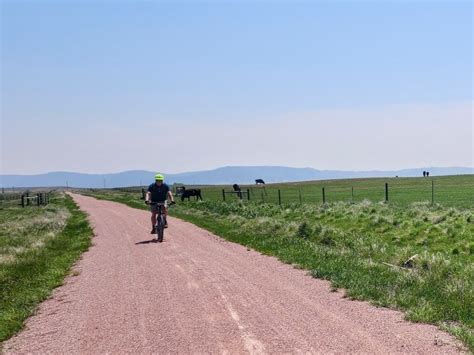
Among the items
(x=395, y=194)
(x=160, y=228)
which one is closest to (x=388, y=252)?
(x=160, y=228)

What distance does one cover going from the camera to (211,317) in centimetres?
844

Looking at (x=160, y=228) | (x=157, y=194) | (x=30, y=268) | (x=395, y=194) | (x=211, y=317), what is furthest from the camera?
(x=395, y=194)

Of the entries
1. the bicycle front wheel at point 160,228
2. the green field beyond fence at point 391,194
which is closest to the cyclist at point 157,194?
the bicycle front wheel at point 160,228

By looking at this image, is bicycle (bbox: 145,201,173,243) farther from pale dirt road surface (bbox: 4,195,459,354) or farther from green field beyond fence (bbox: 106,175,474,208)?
green field beyond fence (bbox: 106,175,474,208)

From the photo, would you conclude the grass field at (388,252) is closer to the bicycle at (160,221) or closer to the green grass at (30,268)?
the bicycle at (160,221)

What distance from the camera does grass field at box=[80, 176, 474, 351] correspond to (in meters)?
9.12

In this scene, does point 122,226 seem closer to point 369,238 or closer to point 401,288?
point 369,238

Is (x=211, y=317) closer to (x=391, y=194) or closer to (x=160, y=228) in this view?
(x=160, y=228)

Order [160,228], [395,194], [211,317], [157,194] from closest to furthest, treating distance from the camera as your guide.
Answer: [211,317] < [160,228] < [157,194] < [395,194]

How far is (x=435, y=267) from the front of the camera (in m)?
12.7

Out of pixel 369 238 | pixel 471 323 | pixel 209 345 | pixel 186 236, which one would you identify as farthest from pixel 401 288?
pixel 186 236

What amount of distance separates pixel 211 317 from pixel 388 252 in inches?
337

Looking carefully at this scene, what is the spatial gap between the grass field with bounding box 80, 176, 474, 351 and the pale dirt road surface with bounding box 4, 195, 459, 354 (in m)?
0.53

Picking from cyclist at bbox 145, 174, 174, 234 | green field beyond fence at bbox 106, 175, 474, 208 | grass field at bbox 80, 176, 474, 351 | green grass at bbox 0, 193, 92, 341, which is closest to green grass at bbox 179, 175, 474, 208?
green field beyond fence at bbox 106, 175, 474, 208
